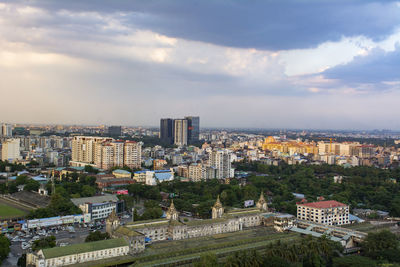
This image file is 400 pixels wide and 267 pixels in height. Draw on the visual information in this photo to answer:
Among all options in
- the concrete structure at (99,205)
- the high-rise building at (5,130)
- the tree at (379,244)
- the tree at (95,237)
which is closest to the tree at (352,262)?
the tree at (379,244)

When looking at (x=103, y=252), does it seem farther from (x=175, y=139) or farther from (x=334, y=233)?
(x=175, y=139)

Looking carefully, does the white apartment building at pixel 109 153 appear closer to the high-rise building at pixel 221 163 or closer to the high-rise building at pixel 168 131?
the high-rise building at pixel 221 163

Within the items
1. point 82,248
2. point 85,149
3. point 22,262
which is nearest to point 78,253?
point 82,248

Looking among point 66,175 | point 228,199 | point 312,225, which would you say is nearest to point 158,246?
point 312,225

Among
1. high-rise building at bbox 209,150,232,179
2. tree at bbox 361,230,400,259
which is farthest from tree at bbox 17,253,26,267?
high-rise building at bbox 209,150,232,179

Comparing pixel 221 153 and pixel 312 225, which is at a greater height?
pixel 221 153

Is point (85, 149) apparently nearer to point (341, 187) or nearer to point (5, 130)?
point (341, 187)
